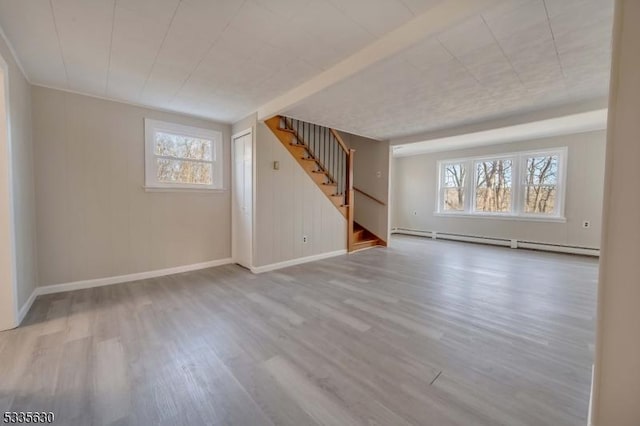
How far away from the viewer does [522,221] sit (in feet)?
19.8

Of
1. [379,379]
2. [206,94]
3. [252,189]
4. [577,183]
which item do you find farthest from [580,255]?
[206,94]

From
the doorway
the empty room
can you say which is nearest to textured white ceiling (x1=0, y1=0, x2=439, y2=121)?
the empty room

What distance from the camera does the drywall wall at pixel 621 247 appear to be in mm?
1051

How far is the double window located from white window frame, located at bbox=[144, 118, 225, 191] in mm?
5868

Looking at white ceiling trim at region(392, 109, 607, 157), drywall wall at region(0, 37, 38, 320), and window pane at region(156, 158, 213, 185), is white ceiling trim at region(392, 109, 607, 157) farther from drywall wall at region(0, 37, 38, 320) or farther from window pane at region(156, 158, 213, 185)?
drywall wall at region(0, 37, 38, 320)

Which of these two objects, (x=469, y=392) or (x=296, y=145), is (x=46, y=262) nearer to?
(x=296, y=145)

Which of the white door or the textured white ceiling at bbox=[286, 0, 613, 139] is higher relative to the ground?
the textured white ceiling at bbox=[286, 0, 613, 139]

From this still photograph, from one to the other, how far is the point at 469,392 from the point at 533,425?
30 cm

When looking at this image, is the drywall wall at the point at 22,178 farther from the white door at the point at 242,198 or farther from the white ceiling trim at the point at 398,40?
the white ceiling trim at the point at 398,40

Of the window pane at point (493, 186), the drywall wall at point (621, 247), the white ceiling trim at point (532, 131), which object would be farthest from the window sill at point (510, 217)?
the drywall wall at point (621, 247)

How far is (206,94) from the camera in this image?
3289mm

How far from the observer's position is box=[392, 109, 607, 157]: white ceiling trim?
409 centimetres

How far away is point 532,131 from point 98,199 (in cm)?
726

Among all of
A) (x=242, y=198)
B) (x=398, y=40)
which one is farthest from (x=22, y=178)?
(x=398, y=40)
